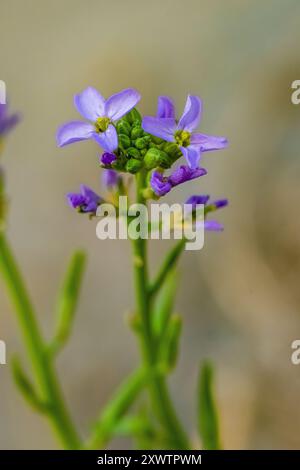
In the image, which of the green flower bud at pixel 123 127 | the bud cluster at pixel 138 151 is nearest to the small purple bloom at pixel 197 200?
the bud cluster at pixel 138 151

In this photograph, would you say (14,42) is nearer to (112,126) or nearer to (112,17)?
(112,17)

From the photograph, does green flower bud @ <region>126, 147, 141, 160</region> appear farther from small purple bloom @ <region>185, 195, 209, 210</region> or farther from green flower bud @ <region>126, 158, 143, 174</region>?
small purple bloom @ <region>185, 195, 209, 210</region>

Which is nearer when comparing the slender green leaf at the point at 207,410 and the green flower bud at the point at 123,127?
the green flower bud at the point at 123,127

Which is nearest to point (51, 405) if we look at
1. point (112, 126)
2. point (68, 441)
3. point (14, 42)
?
point (68, 441)
